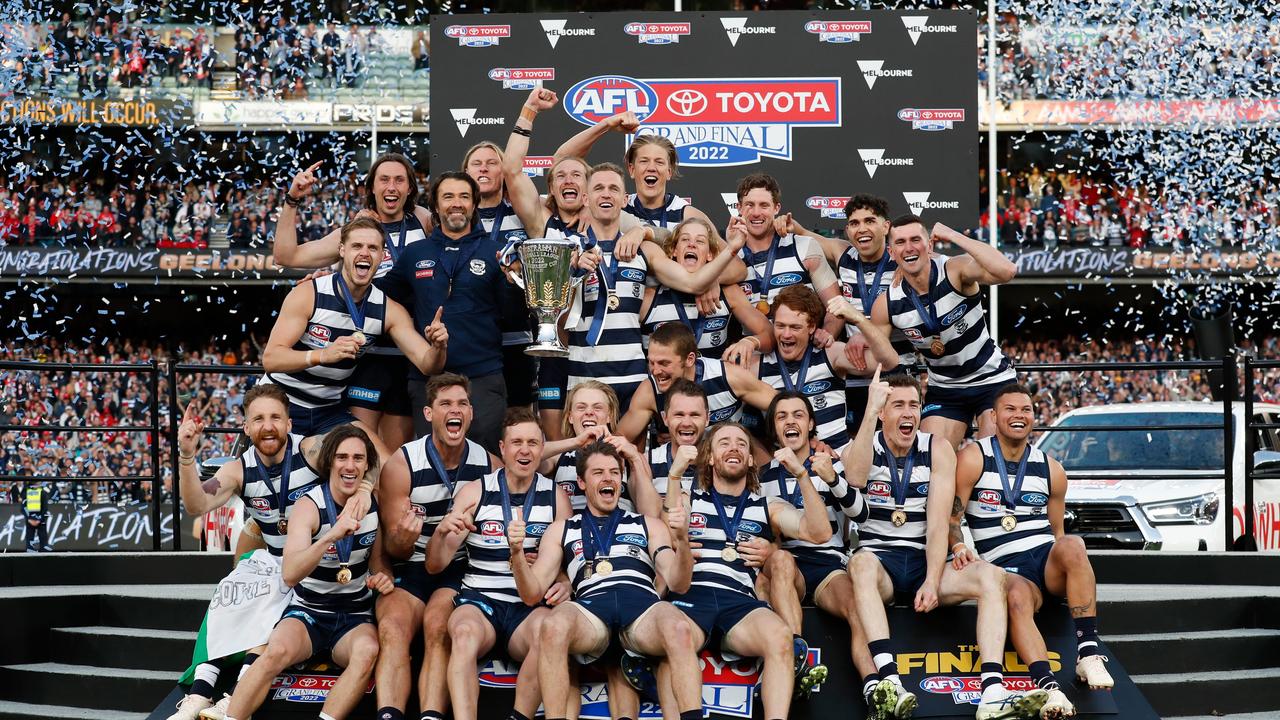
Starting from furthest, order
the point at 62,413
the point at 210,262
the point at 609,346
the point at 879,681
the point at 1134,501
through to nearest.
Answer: the point at 210,262 < the point at 62,413 < the point at 1134,501 < the point at 609,346 < the point at 879,681

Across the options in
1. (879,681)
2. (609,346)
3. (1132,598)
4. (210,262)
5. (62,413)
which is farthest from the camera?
(210,262)

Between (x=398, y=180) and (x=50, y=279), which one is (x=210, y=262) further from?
(x=398, y=180)

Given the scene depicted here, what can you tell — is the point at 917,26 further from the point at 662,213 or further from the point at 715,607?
the point at 715,607

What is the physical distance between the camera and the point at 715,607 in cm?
588

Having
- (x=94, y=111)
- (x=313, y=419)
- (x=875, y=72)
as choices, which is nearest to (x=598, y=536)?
(x=313, y=419)

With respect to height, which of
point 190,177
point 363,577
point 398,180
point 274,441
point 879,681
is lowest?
point 879,681

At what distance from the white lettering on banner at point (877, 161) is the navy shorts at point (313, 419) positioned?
4.64 meters

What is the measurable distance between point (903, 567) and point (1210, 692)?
169cm

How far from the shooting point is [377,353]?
21.9 ft

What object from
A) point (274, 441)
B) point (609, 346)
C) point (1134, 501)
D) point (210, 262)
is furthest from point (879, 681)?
point (210, 262)

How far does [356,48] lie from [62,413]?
7.82 meters

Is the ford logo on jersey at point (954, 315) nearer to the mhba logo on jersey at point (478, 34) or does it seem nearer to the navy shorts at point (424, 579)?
the navy shorts at point (424, 579)

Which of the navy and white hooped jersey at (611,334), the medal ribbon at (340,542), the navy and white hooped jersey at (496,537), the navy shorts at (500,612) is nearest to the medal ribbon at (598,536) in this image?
the navy and white hooped jersey at (496,537)

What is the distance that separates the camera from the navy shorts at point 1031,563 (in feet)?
20.0
